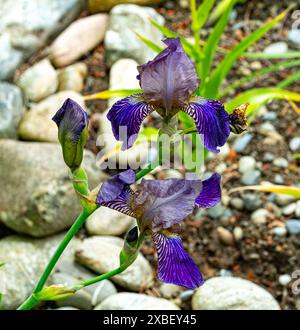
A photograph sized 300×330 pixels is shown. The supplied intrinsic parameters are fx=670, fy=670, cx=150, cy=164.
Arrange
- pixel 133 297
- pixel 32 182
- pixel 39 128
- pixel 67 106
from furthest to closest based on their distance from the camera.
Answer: pixel 39 128 → pixel 32 182 → pixel 133 297 → pixel 67 106

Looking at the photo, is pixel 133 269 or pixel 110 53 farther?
pixel 110 53

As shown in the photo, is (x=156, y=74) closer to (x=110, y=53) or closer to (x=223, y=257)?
(x=223, y=257)

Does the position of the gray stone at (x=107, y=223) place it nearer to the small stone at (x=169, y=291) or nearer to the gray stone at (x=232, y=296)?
the small stone at (x=169, y=291)

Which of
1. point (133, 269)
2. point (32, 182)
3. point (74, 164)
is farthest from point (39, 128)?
point (74, 164)

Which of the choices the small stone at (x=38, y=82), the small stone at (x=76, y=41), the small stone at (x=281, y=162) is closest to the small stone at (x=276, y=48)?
the small stone at (x=281, y=162)

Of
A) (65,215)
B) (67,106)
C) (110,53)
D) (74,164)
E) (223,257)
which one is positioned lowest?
(223,257)

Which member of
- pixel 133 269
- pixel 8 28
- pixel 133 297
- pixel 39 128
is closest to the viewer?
pixel 133 297

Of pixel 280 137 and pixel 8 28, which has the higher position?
pixel 8 28
